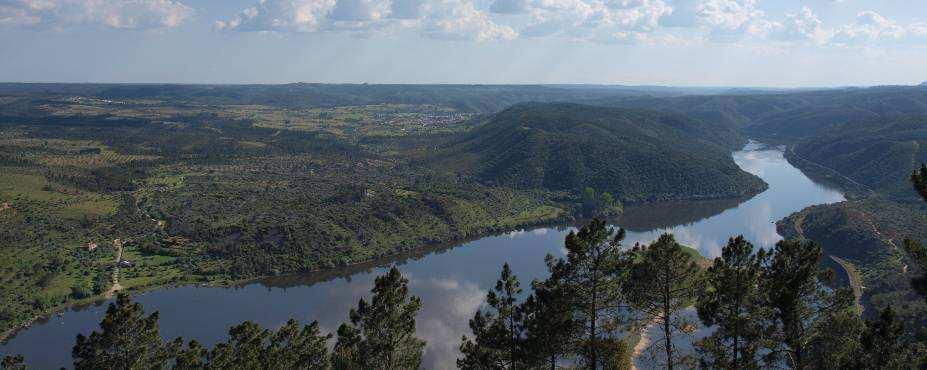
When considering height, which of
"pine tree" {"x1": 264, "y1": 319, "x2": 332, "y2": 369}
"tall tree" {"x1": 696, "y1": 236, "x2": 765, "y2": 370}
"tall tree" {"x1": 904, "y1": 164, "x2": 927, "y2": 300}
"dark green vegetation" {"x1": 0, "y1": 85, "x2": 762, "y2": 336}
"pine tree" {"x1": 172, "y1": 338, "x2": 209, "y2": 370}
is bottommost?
"dark green vegetation" {"x1": 0, "y1": 85, "x2": 762, "y2": 336}

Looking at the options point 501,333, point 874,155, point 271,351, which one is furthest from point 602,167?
point 271,351

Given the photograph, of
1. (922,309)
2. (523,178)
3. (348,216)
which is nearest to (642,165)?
(523,178)

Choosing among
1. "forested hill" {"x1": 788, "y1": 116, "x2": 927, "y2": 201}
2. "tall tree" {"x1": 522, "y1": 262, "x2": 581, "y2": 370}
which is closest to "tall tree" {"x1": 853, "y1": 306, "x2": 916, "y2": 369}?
"tall tree" {"x1": 522, "y1": 262, "x2": 581, "y2": 370}

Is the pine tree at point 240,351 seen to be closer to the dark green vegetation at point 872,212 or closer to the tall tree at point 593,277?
the tall tree at point 593,277

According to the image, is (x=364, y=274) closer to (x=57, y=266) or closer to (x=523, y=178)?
(x=57, y=266)

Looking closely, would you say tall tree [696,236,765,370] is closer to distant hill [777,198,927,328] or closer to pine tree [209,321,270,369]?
pine tree [209,321,270,369]

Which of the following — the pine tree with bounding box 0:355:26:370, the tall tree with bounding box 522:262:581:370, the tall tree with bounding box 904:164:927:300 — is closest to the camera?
the tall tree with bounding box 904:164:927:300

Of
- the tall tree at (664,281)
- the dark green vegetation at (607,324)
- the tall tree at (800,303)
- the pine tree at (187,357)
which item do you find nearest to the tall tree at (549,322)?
the dark green vegetation at (607,324)
